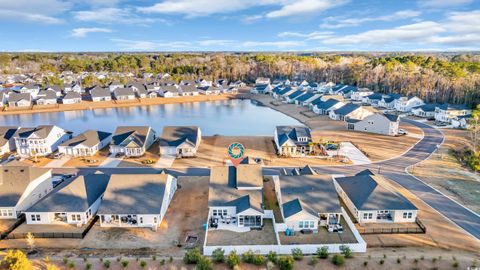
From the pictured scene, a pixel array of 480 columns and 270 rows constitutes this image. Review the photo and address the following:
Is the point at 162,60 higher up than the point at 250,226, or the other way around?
the point at 162,60

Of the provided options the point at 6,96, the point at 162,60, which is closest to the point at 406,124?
the point at 6,96

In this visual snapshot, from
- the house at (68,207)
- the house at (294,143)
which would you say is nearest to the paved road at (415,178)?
the house at (294,143)

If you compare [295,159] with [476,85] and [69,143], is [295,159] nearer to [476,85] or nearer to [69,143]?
[69,143]

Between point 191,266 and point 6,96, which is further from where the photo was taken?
point 6,96

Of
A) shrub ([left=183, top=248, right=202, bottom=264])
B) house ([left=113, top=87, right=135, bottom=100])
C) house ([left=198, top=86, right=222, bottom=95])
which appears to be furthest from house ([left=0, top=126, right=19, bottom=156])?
house ([left=198, top=86, right=222, bottom=95])

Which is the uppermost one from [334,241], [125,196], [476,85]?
[476,85]

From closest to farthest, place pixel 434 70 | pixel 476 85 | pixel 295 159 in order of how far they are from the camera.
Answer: pixel 295 159 → pixel 476 85 → pixel 434 70

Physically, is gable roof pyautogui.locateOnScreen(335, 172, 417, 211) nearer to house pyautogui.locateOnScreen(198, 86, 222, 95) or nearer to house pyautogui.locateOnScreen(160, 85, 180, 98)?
house pyautogui.locateOnScreen(160, 85, 180, 98)
